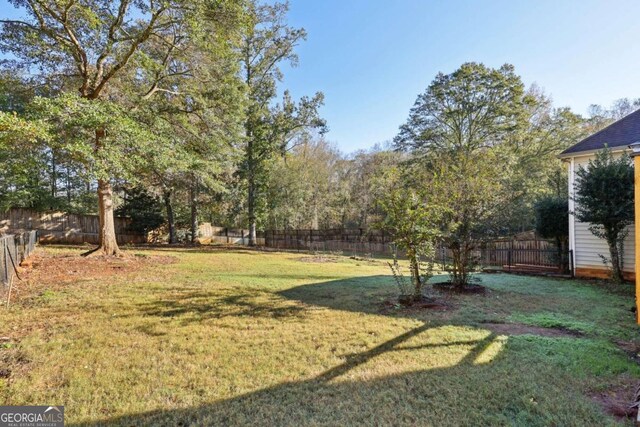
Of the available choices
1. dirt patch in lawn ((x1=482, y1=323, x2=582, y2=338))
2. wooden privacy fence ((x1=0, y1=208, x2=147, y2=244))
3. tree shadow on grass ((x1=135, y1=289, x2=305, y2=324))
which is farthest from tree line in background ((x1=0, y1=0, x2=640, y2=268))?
tree shadow on grass ((x1=135, y1=289, x2=305, y2=324))

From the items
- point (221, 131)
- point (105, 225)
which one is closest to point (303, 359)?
point (105, 225)

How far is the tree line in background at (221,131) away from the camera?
692 cm

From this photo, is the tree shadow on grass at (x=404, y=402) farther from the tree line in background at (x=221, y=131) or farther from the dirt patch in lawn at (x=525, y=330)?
the tree line in background at (x=221, y=131)

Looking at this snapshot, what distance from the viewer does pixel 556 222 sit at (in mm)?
10422

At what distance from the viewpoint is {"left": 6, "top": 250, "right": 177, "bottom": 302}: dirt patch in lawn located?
19.9 ft

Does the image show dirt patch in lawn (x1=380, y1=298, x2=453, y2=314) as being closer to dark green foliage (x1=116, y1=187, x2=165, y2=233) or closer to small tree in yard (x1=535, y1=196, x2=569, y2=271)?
small tree in yard (x1=535, y1=196, x2=569, y2=271)

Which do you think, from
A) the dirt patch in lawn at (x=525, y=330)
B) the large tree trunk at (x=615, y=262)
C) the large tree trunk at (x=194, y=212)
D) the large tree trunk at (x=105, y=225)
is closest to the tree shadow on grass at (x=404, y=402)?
the dirt patch in lawn at (x=525, y=330)

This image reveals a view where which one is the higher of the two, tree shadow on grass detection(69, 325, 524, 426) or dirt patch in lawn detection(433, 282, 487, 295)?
tree shadow on grass detection(69, 325, 524, 426)

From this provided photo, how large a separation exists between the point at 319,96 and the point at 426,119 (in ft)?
24.0

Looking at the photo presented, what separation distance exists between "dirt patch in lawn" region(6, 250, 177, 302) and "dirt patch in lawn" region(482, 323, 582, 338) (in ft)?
24.8

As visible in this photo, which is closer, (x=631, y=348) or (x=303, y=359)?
(x=303, y=359)

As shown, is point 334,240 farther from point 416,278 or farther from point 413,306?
A: point 413,306

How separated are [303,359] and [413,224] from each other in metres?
3.11

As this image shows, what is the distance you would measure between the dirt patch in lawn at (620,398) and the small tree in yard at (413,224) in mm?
2885
